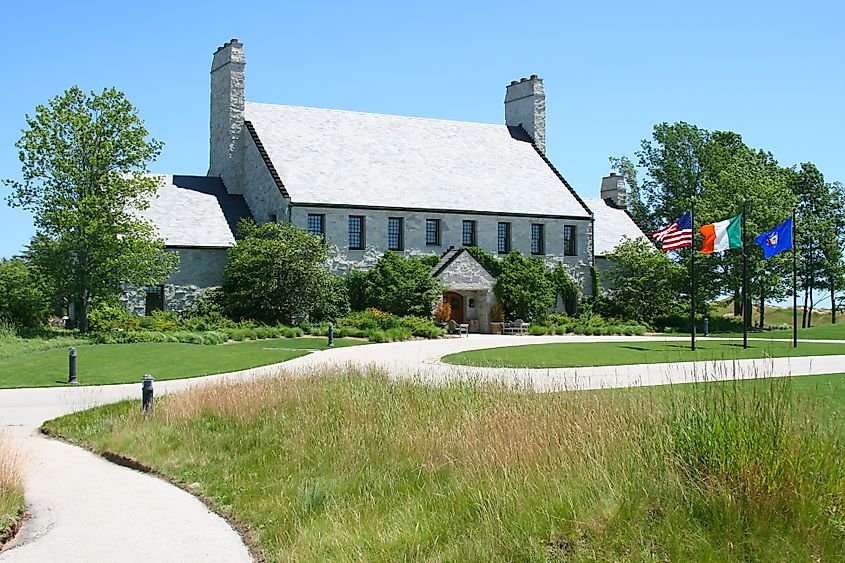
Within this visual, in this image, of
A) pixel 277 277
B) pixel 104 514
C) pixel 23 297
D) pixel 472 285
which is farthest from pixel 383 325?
pixel 104 514

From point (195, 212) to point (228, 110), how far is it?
622cm

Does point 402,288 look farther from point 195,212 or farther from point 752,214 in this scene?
point 752,214

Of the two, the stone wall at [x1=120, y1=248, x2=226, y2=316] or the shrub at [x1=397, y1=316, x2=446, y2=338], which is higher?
the stone wall at [x1=120, y1=248, x2=226, y2=316]

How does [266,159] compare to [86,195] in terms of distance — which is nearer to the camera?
[86,195]

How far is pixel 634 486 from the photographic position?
8.02 meters

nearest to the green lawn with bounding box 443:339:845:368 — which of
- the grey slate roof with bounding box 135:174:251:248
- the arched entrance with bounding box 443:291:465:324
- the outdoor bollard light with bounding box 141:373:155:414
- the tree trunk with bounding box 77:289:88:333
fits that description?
the outdoor bollard light with bounding box 141:373:155:414

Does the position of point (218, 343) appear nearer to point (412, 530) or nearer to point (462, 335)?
point (462, 335)

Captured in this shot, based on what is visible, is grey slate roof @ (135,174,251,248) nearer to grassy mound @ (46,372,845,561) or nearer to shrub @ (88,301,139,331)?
shrub @ (88,301,139,331)

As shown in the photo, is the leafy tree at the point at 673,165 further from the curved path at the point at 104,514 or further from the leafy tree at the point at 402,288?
the curved path at the point at 104,514

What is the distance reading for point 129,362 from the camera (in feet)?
86.5

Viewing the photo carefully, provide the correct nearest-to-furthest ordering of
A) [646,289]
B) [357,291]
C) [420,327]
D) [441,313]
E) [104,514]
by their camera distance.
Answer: [104,514]
[420,327]
[357,291]
[441,313]
[646,289]

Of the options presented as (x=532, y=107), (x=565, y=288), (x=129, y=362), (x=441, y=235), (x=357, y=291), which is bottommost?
(x=129, y=362)

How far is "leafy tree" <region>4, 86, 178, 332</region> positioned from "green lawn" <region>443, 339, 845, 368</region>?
14389 mm

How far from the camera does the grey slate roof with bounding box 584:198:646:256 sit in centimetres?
5669
